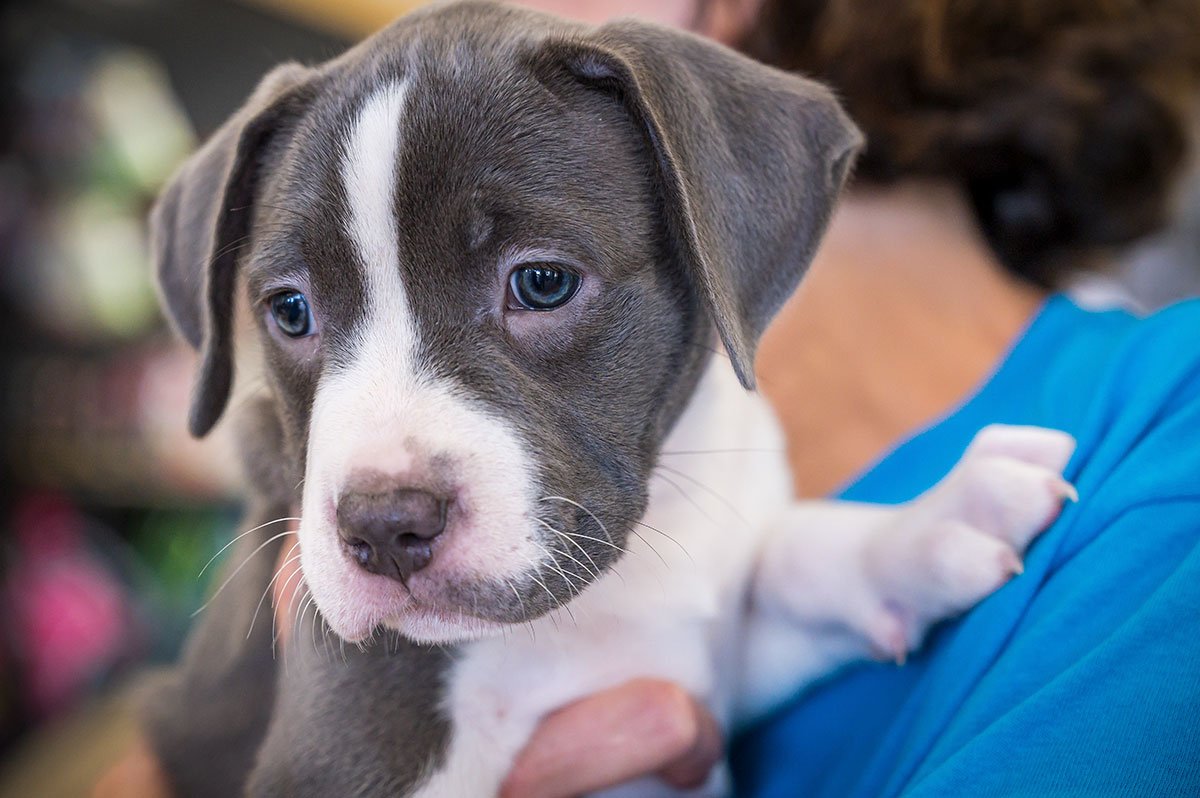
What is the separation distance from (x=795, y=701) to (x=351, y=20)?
4377mm

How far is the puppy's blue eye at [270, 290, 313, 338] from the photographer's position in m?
1.58

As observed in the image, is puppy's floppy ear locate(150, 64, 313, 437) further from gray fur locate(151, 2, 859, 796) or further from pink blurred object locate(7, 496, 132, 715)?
pink blurred object locate(7, 496, 132, 715)

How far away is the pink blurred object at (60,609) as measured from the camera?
175 inches

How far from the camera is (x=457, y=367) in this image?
1.41 metres

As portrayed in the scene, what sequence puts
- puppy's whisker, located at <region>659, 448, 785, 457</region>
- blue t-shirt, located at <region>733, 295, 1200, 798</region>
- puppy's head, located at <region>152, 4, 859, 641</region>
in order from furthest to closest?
puppy's whisker, located at <region>659, 448, 785, 457</region>
puppy's head, located at <region>152, 4, 859, 641</region>
blue t-shirt, located at <region>733, 295, 1200, 798</region>

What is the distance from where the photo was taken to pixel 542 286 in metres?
1.45

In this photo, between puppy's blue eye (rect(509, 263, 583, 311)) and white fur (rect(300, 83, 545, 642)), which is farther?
puppy's blue eye (rect(509, 263, 583, 311))

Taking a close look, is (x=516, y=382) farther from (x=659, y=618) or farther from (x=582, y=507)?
(x=659, y=618)

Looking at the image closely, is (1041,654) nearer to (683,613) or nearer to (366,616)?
(683,613)

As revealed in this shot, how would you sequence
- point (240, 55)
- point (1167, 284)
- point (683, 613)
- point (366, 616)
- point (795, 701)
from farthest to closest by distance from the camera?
point (240, 55), point (1167, 284), point (795, 701), point (683, 613), point (366, 616)

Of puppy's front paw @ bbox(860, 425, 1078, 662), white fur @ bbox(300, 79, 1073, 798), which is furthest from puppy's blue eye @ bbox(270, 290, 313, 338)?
puppy's front paw @ bbox(860, 425, 1078, 662)

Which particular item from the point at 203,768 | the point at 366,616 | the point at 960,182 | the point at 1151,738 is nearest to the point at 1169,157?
the point at 960,182

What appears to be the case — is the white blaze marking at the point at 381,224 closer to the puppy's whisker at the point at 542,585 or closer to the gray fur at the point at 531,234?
the gray fur at the point at 531,234

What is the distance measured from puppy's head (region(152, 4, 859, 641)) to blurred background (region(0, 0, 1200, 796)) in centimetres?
335
